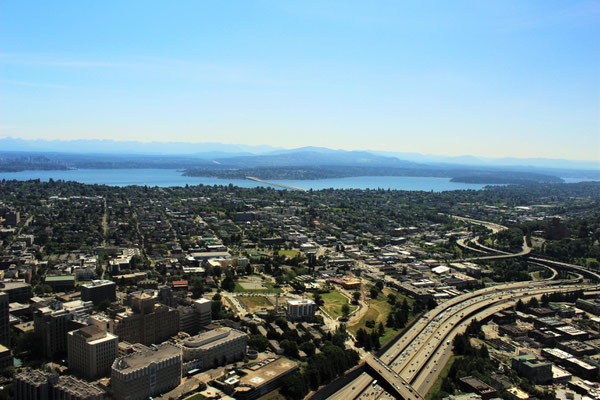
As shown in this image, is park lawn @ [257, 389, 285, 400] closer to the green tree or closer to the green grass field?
the green grass field

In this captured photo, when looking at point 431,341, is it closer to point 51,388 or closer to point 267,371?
point 267,371

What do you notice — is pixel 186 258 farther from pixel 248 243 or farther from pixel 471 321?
pixel 471 321

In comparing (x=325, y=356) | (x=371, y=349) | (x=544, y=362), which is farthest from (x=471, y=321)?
(x=325, y=356)

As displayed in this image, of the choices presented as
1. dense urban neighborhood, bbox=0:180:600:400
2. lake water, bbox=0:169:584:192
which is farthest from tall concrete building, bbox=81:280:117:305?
lake water, bbox=0:169:584:192

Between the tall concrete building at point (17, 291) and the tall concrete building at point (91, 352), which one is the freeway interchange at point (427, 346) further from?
the tall concrete building at point (17, 291)

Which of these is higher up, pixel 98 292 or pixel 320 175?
pixel 320 175

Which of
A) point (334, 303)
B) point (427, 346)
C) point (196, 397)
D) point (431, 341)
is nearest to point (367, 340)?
point (427, 346)

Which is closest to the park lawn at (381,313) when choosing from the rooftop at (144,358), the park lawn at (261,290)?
the park lawn at (261,290)
